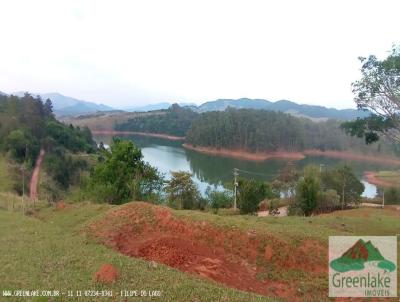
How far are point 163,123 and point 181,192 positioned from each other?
120 meters

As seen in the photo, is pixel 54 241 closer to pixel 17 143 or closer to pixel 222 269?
pixel 222 269

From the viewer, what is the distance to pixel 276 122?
104m

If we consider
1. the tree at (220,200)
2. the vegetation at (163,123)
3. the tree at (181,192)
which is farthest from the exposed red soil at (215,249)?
the vegetation at (163,123)

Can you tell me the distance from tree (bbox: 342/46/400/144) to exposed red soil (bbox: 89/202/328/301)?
7097mm

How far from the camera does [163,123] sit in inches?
5906

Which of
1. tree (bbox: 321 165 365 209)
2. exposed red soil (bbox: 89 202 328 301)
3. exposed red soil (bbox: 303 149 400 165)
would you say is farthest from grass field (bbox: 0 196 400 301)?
exposed red soil (bbox: 303 149 400 165)

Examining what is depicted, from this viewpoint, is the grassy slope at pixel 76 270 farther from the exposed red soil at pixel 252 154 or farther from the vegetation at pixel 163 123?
the vegetation at pixel 163 123

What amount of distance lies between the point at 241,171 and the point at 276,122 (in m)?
38.3

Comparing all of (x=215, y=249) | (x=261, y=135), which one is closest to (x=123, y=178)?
(x=215, y=249)

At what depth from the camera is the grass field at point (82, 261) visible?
8.24m

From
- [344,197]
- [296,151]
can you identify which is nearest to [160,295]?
[344,197]

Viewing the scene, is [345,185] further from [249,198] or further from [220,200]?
[249,198]

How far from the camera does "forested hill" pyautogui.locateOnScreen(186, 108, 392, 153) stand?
314ft

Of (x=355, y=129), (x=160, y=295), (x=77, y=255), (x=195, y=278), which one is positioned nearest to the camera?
(x=160, y=295)
